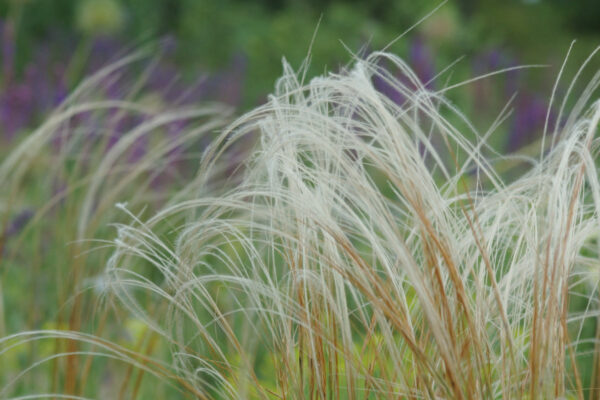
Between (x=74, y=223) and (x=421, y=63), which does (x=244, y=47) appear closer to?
Answer: (x=421, y=63)

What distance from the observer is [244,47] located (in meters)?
7.59

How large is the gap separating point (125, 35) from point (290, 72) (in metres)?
5.87

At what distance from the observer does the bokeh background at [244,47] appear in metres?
3.95

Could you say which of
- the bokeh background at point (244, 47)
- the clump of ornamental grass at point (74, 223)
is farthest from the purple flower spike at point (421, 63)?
the clump of ornamental grass at point (74, 223)

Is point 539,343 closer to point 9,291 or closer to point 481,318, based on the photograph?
point 481,318

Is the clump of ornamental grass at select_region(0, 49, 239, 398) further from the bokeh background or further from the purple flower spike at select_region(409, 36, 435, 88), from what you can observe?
the purple flower spike at select_region(409, 36, 435, 88)

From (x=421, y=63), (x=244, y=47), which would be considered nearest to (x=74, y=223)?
(x=421, y=63)

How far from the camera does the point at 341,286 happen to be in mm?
1294

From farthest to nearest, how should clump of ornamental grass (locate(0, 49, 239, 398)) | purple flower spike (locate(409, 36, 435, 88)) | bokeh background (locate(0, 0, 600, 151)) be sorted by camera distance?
1. bokeh background (locate(0, 0, 600, 151))
2. purple flower spike (locate(409, 36, 435, 88))
3. clump of ornamental grass (locate(0, 49, 239, 398))

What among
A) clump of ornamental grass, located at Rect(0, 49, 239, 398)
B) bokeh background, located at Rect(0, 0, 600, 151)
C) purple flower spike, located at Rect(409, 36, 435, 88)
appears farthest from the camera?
bokeh background, located at Rect(0, 0, 600, 151)

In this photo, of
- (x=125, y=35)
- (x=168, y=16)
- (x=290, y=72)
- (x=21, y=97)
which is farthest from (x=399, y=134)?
(x=168, y=16)

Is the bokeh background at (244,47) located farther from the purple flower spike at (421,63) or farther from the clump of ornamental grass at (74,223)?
the clump of ornamental grass at (74,223)

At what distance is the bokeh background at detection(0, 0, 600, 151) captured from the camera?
3945mm

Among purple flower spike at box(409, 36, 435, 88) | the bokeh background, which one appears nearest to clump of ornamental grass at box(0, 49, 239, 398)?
the bokeh background
